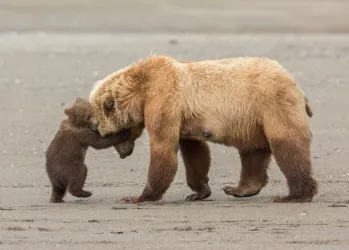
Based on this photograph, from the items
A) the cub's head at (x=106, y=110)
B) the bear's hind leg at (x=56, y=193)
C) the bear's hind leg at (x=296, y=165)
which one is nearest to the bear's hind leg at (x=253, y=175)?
the bear's hind leg at (x=296, y=165)

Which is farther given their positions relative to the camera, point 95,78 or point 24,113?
point 95,78

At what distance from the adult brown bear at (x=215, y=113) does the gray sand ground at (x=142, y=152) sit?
23cm

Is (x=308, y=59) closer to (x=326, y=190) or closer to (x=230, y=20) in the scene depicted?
(x=230, y=20)

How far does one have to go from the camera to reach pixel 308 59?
21875 mm

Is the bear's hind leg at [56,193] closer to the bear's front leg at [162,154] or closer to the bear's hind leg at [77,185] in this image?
the bear's hind leg at [77,185]

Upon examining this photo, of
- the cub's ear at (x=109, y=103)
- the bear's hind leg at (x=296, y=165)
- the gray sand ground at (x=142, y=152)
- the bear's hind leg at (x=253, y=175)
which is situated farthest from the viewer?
the bear's hind leg at (x=253, y=175)

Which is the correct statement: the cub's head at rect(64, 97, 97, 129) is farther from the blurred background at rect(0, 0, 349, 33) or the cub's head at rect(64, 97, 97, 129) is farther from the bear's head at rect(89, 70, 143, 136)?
the blurred background at rect(0, 0, 349, 33)

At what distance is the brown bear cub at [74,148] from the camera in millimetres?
11062

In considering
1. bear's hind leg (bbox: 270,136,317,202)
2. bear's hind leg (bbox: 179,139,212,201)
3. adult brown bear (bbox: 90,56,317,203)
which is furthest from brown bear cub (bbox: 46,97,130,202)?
bear's hind leg (bbox: 270,136,317,202)

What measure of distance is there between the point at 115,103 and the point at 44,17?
18596 millimetres

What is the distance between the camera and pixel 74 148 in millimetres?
11172

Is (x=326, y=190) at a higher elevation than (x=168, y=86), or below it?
below

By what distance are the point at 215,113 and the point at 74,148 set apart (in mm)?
1281

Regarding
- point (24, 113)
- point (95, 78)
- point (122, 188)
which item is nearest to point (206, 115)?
point (122, 188)
